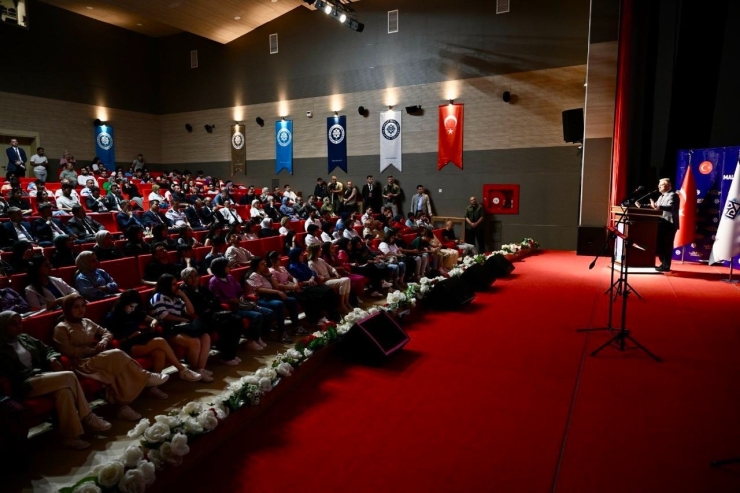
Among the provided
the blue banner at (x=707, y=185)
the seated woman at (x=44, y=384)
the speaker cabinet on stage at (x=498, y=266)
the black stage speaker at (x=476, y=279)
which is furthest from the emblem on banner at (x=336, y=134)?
the seated woman at (x=44, y=384)

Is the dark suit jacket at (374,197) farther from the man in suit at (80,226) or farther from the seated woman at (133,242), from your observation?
the seated woman at (133,242)

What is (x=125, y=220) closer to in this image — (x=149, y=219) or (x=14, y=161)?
(x=149, y=219)

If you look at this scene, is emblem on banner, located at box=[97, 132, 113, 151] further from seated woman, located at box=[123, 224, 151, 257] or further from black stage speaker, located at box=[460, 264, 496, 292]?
black stage speaker, located at box=[460, 264, 496, 292]

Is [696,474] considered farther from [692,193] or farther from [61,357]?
[692,193]

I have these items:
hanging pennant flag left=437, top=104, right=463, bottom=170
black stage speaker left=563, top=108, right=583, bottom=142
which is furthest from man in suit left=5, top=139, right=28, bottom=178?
black stage speaker left=563, top=108, right=583, bottom=142

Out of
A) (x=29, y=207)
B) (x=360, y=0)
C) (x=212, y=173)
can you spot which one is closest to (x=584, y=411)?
(x=29, y=207)

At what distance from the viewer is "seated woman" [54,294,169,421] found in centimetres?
318

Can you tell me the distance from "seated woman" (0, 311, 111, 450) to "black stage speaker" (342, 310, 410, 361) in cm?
192

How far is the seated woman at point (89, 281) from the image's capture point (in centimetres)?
437

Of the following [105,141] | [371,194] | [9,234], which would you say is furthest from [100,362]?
[105,141]

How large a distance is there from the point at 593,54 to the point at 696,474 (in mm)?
8889

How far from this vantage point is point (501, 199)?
38.2ft

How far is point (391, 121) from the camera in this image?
1275cm

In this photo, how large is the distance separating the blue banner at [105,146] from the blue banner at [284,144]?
5.14 metres
